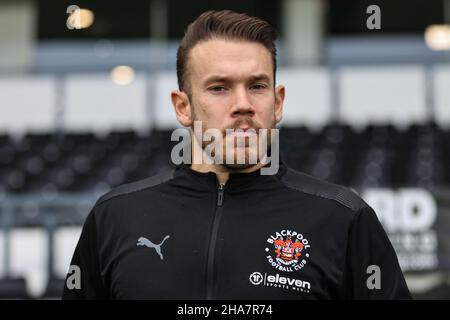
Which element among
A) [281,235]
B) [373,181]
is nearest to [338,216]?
[281,235]

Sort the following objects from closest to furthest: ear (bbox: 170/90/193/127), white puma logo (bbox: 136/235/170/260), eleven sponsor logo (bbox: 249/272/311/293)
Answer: eleven sponsor logo (bbox: 249/272/311/293) → white puma logo (bbox: 136/235/170/260) → ear (bbox: 170/90/193/127)

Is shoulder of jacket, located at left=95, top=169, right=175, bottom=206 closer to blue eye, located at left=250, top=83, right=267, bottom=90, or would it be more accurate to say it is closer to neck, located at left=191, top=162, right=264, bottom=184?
neck, located at left=191, top=162, right=264, bottom=184

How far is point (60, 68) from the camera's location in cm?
1216

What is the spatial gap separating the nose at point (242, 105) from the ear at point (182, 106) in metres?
0.19

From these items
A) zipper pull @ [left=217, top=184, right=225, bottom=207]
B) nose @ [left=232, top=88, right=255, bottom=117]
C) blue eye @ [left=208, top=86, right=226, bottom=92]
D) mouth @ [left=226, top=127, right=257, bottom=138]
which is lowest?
zipper pull @ [left=217, top=184, right=225, bottom=207]

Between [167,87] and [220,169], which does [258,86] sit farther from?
[167,87]

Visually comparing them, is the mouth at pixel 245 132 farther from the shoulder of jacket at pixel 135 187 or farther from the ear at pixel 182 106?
the shoulder of jacket at pixel 135 187

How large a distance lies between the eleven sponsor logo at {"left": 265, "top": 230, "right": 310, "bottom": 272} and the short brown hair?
0.43 m

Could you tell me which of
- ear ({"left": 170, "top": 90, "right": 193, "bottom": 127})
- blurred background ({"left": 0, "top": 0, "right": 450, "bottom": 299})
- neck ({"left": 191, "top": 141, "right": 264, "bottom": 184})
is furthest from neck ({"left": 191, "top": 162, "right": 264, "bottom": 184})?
blurred background ({"left": 0, "top": 0, "right": 450, "bottom": 299})

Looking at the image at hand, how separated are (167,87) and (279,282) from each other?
10.1 m

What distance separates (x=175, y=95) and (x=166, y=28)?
33.9 feet

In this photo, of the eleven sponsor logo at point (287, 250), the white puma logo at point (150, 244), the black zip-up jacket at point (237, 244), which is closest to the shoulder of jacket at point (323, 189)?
the black zip-up jacket at point (237, 244)

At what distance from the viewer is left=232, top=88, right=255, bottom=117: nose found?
194 centimetres
